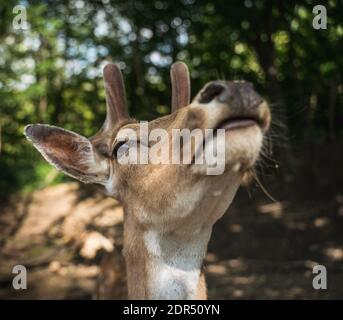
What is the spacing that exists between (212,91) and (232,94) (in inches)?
3.8

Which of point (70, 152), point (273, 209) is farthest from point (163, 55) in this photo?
point (70, 152)

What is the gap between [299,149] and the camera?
1217cm

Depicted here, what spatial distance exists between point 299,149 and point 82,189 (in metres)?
5.20

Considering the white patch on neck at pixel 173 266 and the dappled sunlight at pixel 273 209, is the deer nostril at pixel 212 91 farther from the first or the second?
the dappled sunlight at pixel 273 209

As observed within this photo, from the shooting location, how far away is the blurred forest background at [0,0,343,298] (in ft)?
34.5

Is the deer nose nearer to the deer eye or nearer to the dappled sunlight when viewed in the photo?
the deer eye

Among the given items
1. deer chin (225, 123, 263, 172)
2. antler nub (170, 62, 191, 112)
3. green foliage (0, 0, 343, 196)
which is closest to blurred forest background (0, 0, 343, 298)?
green foliage (0, 0, 343, 196)

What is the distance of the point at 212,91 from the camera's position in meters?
2.78

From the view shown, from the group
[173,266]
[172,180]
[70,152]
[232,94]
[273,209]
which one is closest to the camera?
[232,94]

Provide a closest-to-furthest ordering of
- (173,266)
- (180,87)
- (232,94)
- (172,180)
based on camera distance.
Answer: (232,94)
(172,180)
(173,266)
(180,87)

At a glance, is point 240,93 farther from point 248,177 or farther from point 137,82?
point 137,82

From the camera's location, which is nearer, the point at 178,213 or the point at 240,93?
the point at 240,93

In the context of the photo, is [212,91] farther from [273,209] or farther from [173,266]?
[273,209]
